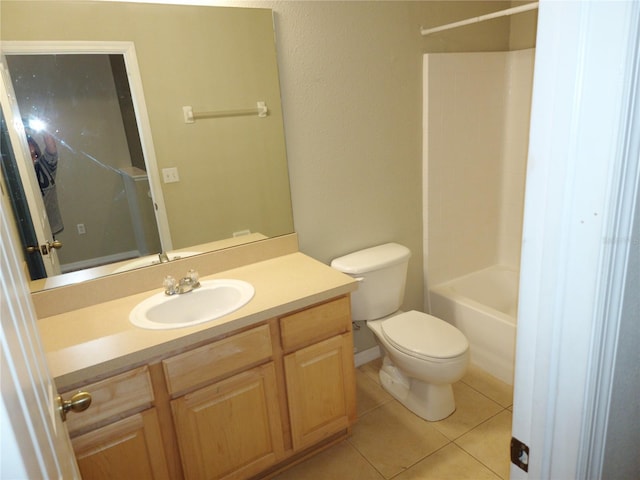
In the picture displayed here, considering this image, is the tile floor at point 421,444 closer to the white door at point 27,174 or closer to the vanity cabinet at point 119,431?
the vanity cabinet at point 119,431

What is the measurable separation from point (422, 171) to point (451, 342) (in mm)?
1047

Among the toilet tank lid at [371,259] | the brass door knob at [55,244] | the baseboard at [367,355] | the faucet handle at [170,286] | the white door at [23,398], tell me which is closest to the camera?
the white door at [23,398]

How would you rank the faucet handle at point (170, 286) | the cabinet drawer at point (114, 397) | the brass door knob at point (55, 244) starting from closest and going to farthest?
1. the cabinet drawer at point (114, 397)
2. the brass door knob at point (55, 244)
3. the faucet handle at point (170, 286)

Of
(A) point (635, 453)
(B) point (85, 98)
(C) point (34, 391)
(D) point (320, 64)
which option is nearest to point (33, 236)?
(B) point (85, 98)

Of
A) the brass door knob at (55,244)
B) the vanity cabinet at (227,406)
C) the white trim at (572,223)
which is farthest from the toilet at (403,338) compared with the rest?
the white trim at (572,223)

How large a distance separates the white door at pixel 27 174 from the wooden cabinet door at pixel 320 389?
98cm

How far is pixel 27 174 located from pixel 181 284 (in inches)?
26.3

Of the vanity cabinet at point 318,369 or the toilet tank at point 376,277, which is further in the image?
the toilet tank at point 376,277

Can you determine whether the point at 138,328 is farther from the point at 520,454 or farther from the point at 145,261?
the point at 520,454

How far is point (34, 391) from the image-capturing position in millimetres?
655

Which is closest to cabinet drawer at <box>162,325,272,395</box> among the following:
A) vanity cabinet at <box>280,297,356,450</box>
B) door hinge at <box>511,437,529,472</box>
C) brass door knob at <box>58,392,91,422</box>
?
vanity cabinet at <box>280,297,356,450</box>

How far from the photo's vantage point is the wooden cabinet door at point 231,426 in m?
1.50

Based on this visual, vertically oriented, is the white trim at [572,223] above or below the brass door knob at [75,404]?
above

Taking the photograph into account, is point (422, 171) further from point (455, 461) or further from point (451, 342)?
point (455, 461)
